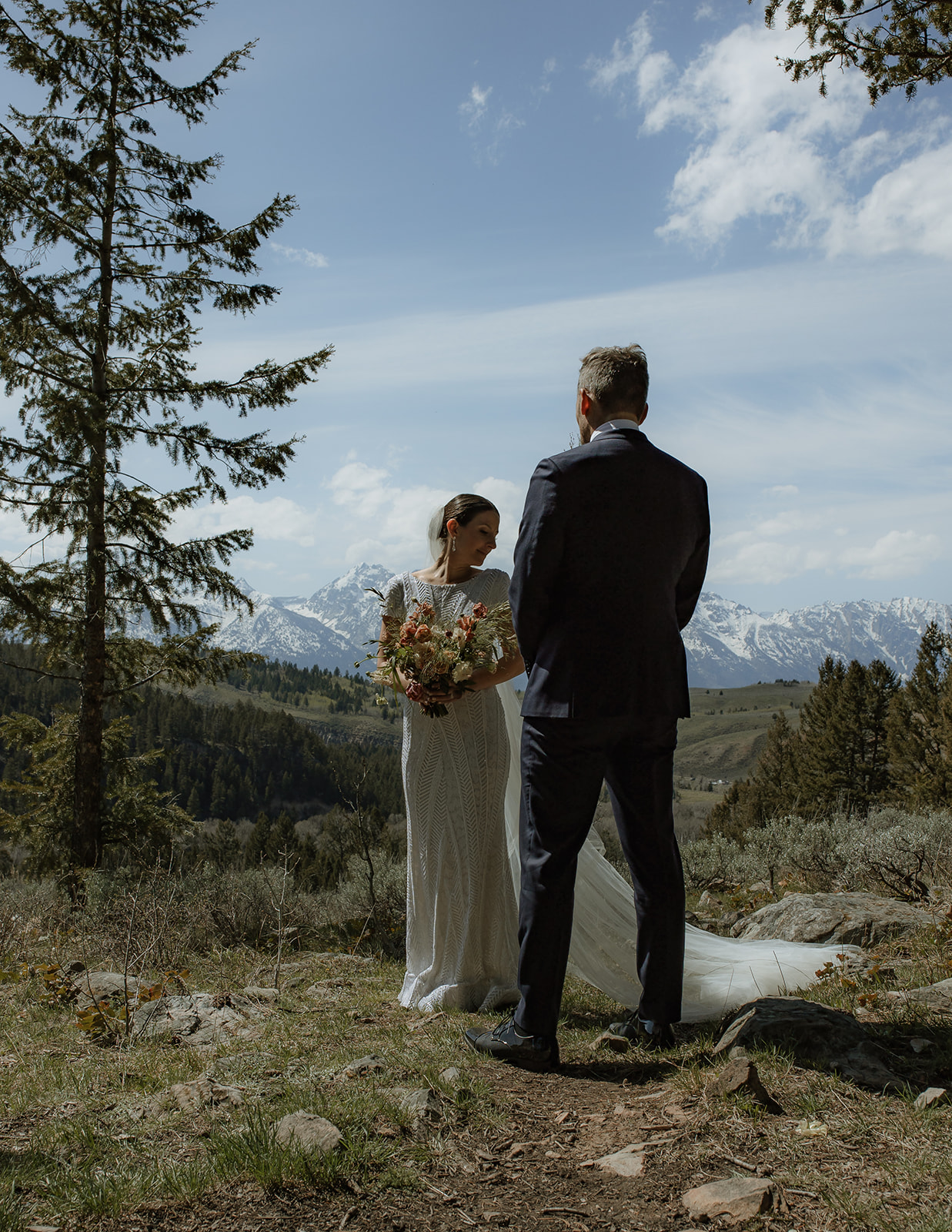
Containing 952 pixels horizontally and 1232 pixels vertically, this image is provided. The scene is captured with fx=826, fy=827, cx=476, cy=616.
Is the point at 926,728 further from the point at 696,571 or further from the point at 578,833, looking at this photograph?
the point at 578,833

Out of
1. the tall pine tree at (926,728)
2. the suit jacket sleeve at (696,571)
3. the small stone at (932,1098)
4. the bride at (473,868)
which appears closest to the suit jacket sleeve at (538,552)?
the suit jacket sleeve at (696,571)

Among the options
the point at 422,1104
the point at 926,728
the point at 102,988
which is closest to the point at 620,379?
the point at 422,1104

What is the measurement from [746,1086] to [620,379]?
8.29 feet

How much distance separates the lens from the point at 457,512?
4.52 m

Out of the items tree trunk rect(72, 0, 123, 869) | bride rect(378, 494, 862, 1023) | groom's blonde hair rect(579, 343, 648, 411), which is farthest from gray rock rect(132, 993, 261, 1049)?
tree trunk rect(72, 0, 123, 869)

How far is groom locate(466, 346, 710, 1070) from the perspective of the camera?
3.13 m

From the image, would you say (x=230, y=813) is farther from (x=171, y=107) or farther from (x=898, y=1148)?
(x=898, y=1148)

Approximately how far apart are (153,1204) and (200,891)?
595 centimetres

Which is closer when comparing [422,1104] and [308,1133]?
[308,1133]

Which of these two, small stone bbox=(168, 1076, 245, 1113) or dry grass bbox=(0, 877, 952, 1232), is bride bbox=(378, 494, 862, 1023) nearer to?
dry grass bbox=(0, 877, 952, 1232)

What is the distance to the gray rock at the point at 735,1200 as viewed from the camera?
196 cm

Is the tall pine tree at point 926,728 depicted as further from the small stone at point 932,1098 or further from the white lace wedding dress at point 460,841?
the small stone at point 932,1098

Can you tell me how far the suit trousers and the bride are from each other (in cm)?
115

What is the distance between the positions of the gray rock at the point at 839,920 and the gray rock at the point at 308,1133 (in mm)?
3620
